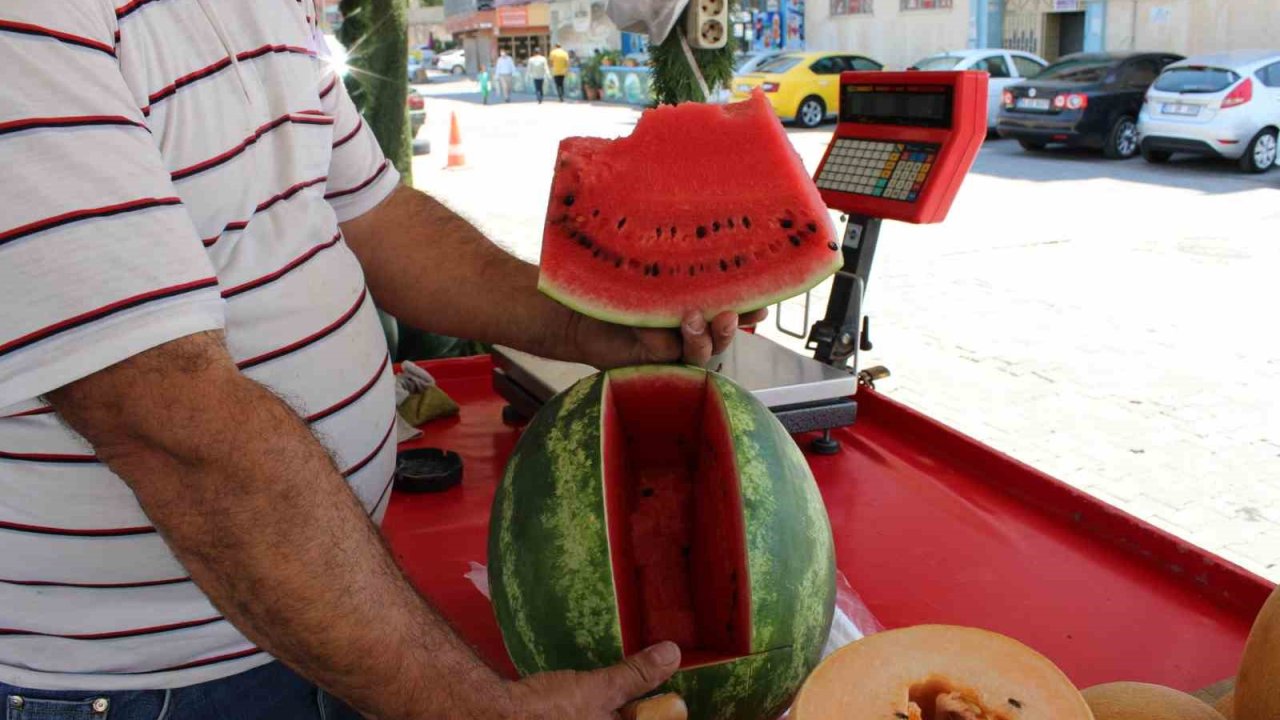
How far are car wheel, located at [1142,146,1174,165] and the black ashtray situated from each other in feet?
44.8

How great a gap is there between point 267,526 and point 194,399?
0.16 meters

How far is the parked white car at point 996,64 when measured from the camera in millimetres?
16734

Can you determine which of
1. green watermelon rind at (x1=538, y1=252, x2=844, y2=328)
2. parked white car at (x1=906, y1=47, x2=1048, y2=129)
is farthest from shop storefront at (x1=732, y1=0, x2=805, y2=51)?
green watermelon rind at (x1=538, y1=252, x2=844, y2=328)

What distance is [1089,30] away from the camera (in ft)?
70.5

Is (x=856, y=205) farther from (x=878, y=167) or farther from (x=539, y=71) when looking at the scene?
(x=539, y=71)

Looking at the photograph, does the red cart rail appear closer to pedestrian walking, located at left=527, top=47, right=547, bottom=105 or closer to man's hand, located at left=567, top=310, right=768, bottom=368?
man's hand, located at left=567, top=310, right=768, bottom=368

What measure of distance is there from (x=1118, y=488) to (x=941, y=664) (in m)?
4.09

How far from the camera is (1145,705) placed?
3.91ft

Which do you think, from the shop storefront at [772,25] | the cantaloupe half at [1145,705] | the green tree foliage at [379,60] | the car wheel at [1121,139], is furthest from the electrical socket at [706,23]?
the shop storefront at [772,25]

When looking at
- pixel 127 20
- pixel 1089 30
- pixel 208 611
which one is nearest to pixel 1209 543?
pixel 208 611

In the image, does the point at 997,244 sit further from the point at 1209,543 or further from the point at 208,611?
the point at 208,611

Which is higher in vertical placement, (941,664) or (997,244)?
(941,664)

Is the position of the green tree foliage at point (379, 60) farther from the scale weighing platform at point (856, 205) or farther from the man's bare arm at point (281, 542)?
the man's bare arm at point (281, 542)

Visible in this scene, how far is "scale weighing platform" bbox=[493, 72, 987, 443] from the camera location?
2.58m
